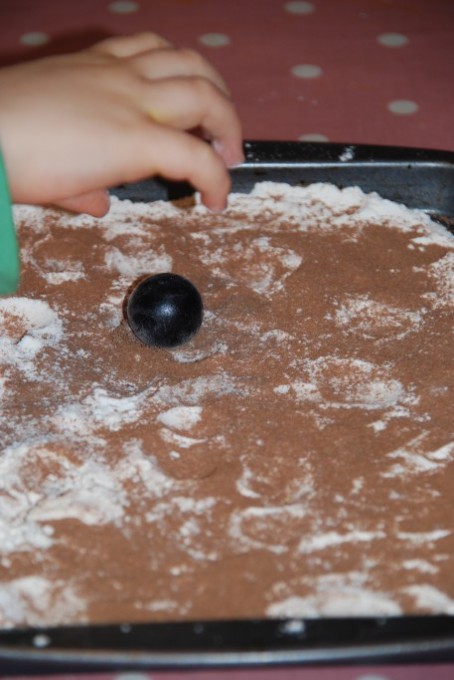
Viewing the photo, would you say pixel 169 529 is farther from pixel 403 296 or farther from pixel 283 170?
pixel 283 170

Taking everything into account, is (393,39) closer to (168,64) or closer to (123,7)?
(123,7)

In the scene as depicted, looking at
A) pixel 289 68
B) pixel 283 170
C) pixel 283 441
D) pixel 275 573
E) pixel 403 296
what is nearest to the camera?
pixel 275 573

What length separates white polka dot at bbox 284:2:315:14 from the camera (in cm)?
165

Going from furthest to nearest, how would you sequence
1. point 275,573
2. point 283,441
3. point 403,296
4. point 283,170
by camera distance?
point 283,170
point 403,296
point 283,441
point 275,573

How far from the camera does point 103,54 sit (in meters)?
0.89

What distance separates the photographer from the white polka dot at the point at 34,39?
5.04ft

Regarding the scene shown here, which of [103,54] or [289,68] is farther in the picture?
[289,68]

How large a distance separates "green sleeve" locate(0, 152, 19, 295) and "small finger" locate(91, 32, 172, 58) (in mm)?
194

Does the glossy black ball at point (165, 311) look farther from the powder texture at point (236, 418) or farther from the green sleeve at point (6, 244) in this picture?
the green sleeve at point (6, 244)

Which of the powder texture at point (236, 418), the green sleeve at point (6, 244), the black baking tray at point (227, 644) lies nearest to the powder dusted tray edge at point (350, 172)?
the powder texture at point (236, 418)


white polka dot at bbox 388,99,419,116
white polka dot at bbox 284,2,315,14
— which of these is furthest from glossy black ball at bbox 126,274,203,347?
white polka dot at bbox 284,2,315,14

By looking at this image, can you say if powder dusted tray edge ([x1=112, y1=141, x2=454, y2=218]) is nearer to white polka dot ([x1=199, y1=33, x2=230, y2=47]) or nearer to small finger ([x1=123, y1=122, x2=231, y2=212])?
small finger ([x1=123, y1=122, x2=231, y2=212])

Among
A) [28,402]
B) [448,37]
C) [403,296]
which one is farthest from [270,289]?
[448,37]

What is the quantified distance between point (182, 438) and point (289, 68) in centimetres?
82
